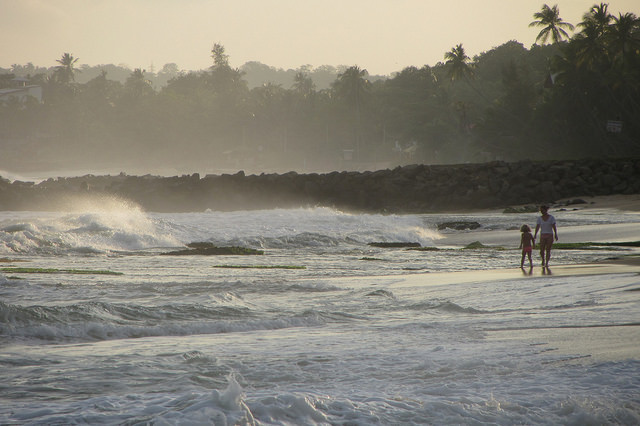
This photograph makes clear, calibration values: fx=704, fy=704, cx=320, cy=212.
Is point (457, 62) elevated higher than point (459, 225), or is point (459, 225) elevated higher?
point (457, 62)

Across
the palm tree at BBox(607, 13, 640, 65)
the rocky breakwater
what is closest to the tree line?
the palm tree at BBox(607, 13, 640, 65)

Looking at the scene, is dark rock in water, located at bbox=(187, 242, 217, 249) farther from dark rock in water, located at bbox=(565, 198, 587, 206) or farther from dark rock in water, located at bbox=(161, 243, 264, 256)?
dark rock in water, located at bbox=(565, 198, 587, 206)

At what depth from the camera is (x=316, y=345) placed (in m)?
6.63

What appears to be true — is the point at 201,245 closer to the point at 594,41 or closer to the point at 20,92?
the point at 594,41

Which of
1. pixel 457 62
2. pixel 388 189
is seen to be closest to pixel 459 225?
pixel 388 189

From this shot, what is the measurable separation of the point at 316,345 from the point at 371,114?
105 m

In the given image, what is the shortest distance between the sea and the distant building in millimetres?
125809

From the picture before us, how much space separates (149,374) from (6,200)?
46123 millimetres

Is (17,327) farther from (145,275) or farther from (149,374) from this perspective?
(145,275)

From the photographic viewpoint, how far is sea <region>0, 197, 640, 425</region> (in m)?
4.56

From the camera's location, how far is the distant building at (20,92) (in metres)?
129

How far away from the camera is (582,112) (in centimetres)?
5812

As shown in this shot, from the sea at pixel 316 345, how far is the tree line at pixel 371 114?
155 feet

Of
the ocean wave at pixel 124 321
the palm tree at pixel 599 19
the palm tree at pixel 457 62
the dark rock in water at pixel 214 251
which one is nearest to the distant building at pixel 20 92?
the palm tree at pixel 457 62
